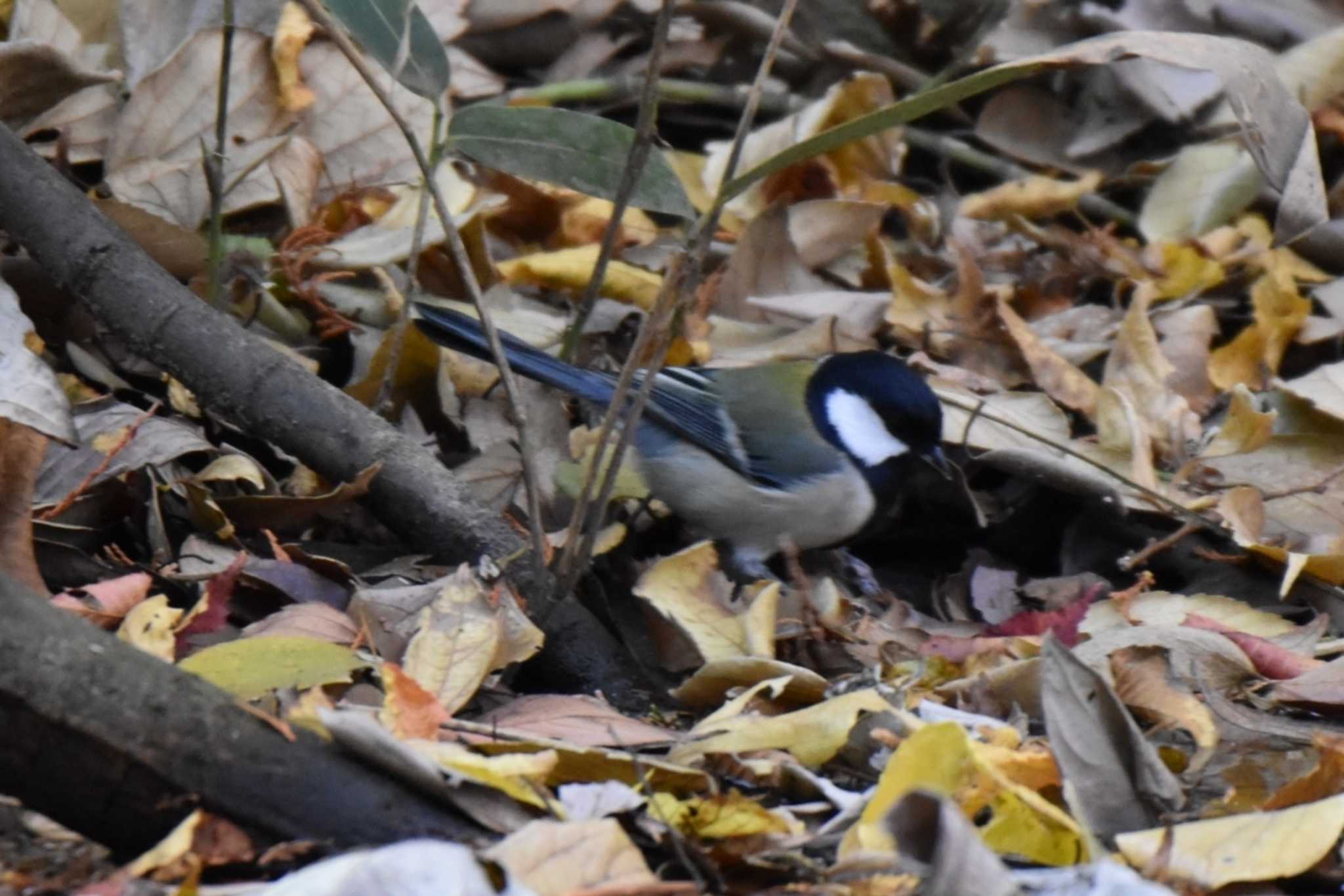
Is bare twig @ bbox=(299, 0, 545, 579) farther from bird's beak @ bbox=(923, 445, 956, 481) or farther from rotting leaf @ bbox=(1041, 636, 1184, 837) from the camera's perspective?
bird's beak @ bbox=(923, 445, 956, 481)

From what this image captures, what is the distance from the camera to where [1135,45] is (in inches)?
79.0

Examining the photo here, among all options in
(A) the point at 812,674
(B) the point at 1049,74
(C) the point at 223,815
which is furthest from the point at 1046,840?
(B) the point at 1049,74

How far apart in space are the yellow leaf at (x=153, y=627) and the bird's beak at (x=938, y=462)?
160 cm

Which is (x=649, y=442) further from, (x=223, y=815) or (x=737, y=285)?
(x=223, y=815)

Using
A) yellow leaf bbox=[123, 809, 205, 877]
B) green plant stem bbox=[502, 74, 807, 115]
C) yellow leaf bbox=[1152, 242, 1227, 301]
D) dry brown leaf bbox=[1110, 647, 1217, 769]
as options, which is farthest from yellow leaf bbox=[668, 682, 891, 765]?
green plant stem bbox=[502, 74, 807, 115]

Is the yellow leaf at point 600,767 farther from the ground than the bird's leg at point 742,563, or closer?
farther from the ground

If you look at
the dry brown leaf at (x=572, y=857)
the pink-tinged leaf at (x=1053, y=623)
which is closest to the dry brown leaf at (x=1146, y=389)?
the pink-tinged leaf at (x=1053, y=623)

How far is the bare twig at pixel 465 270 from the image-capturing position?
2.19 metres

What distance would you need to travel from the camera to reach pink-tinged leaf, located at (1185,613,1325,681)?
2.51 m

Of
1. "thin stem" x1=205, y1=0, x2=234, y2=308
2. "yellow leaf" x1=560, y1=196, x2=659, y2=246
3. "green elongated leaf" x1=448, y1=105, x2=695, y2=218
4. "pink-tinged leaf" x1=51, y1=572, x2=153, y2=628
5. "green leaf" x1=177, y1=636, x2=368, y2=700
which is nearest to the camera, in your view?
"green leaf" x1=177, y1=636, x2=368, y2=700

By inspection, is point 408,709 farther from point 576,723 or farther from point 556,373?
point 556,373

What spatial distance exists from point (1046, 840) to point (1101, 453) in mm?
1457

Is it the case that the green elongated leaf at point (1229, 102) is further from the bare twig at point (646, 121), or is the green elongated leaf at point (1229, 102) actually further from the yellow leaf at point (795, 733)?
the yellow leaf at point (795, 733)

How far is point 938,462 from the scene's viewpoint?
3.29 m
